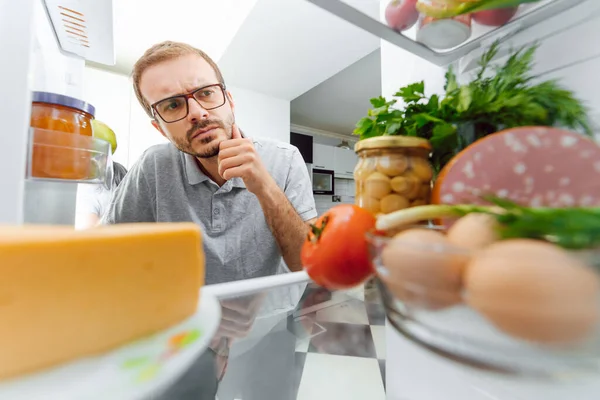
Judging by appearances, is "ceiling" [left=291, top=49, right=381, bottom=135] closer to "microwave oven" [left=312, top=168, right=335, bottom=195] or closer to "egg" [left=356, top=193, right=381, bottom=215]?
"microwave oven" [left=312, top=168, right=335, bottom=195]

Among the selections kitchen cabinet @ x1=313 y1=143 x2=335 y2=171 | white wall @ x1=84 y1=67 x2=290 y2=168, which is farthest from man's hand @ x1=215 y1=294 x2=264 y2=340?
kitchen cabinet @ x1=313 y1=143 x2=335 y2=171

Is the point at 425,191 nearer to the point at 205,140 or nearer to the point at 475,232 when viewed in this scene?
the point at 475,232

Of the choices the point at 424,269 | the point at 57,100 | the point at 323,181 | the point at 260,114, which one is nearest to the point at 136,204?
the point at 57,100

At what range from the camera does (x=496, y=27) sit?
367 millimetres

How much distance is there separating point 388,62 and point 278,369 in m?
0.60

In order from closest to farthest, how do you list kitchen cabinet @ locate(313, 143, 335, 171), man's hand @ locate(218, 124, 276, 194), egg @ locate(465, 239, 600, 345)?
egg @ locate(465, 239, 600, 345) < man's hand @ locate(218, 124, 276, 194) < kitchen cabinet @ locate(313, 143, 335, 171)

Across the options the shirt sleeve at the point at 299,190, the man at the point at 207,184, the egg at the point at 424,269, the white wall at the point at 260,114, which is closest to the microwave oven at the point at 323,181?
the white wall at the point at 260,114

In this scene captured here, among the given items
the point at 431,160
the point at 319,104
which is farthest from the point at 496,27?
the point at 319,104

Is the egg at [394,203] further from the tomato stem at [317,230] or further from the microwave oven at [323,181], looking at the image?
the microwave oven at [323,181]

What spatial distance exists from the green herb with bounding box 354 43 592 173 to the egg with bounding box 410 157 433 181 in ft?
0.11

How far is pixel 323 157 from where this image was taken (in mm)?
3910

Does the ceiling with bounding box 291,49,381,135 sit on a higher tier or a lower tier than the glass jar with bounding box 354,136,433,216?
higher

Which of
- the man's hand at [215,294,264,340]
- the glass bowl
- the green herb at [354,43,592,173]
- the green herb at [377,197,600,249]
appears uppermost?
the green herb at [354,43,592,173]

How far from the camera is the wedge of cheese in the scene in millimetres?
168
